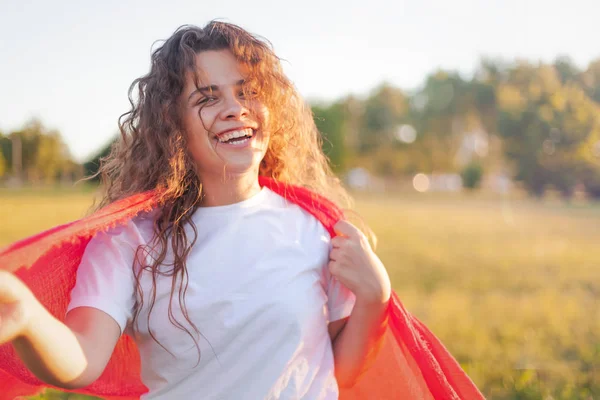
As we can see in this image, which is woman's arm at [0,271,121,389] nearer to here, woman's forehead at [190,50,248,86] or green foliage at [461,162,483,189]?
woman's forehead at [190,50,248,86]

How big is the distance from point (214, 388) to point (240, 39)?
1.01 m

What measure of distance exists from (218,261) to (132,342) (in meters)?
0.51

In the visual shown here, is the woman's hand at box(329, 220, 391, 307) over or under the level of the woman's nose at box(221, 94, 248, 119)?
under

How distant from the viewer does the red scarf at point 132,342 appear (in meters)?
1.50

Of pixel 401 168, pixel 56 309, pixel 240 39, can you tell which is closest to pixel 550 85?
pixel 240 39

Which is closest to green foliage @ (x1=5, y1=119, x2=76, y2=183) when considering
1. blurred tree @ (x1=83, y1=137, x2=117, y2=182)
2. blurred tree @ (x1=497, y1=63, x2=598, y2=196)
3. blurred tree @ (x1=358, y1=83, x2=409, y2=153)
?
blurred tree @ (x1=83, y1=137, x2=117, y2=182)

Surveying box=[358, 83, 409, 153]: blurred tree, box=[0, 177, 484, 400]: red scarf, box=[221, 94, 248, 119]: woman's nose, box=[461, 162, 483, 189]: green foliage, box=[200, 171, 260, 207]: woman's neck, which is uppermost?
box=[221, 94, 248, 119]: woman's nose

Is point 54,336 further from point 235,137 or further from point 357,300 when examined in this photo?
point 357,300

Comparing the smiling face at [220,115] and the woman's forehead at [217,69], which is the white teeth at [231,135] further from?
the woman's forehead at [217,69]

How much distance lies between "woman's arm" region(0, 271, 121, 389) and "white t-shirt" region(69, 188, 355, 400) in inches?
2.4

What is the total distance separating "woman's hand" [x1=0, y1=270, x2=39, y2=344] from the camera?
44.0 inches

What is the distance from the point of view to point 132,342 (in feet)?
6.18

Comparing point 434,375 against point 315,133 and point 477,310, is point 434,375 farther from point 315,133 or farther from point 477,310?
point 477,310

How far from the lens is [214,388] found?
157cm
